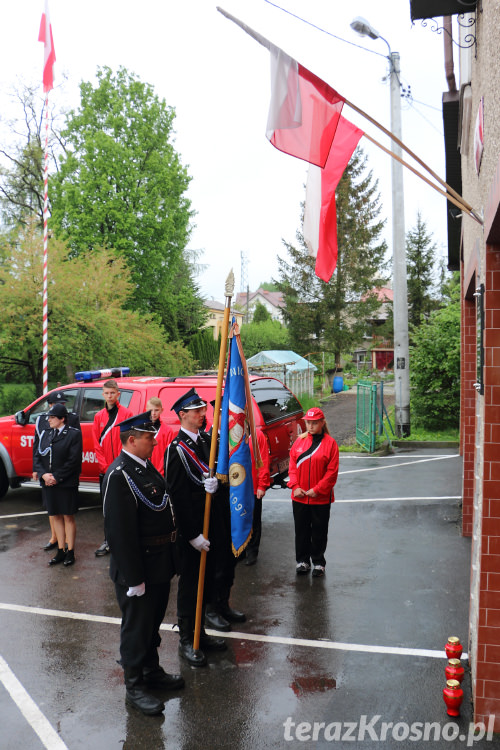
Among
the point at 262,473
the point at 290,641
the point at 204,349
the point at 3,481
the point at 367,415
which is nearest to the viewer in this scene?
the point at 290,641

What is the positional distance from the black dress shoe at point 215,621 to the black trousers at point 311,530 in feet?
4.73

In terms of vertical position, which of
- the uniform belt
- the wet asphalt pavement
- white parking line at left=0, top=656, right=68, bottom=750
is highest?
the uniform belt

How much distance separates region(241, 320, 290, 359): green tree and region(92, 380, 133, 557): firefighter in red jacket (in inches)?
1502

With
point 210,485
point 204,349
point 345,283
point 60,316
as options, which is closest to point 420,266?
point 345,283

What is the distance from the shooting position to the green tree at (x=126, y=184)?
28516mm

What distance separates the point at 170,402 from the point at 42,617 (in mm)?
3876

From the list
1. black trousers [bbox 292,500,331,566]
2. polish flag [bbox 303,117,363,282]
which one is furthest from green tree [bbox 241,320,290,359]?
polish flag [bbox 303,117,363,282]

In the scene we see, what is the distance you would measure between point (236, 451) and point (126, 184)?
1020 inches

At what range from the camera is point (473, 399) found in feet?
26.8

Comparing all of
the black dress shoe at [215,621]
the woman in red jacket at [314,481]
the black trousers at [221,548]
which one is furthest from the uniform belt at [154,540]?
the woman in red jacket at [314,481]

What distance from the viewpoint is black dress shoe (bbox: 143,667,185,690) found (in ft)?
14.9

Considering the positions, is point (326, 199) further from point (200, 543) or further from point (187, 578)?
point (187, 578)

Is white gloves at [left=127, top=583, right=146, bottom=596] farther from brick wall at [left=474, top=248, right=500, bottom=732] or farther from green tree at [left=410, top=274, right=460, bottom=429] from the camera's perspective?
green tree at [left=410, top=274, right=460, bottom=429]

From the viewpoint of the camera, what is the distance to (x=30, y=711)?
4.32m
